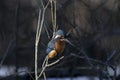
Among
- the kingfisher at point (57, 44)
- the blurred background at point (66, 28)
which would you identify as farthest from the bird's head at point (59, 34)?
the blurred background at point (66, 28)

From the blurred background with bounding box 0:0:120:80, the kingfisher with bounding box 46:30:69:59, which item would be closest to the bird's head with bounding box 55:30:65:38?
the kingfisher with bounding box 46:30:69:59

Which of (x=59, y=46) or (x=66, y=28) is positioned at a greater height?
(x=66, y=28)

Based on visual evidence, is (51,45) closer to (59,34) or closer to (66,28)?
(59,34)

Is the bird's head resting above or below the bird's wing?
above

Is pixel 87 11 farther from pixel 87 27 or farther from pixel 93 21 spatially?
pixel 93 21

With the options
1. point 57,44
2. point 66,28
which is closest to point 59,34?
point 57,44

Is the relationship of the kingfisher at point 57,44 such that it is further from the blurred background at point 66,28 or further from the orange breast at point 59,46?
the blurred background at point 66,28

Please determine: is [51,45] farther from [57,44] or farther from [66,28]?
[66,28]

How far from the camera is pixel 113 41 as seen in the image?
514 cm

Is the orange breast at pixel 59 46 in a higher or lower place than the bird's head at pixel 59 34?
lower

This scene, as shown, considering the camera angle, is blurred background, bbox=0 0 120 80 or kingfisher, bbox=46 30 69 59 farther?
blurred background, bbox=0 0 120 80

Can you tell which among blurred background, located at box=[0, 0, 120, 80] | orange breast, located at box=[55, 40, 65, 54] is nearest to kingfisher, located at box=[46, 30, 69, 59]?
orange breast, located at box=[55, 40, 65, 54]

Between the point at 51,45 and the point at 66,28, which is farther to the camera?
the point at 66,28

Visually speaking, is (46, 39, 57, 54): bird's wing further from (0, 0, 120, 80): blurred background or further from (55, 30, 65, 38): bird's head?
(0, 0, 120, 80): blurred background
